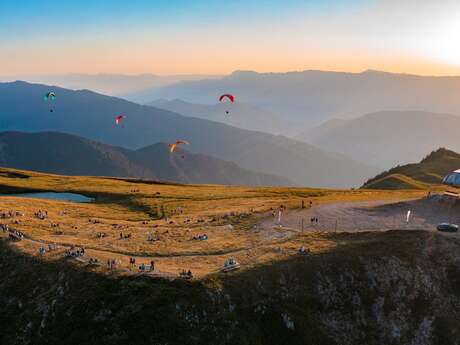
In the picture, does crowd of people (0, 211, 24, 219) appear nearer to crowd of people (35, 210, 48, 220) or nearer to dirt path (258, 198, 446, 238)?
crowd of people (35, 210, 48, 220)

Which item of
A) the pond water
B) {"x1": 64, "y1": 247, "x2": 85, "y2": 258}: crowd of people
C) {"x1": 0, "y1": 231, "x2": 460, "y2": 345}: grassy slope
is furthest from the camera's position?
the pond water

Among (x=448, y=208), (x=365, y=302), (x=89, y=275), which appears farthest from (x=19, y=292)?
(x=448, y=208)

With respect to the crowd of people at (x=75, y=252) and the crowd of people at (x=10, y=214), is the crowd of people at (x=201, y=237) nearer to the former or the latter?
the crowd of people at (x=75, y=252)

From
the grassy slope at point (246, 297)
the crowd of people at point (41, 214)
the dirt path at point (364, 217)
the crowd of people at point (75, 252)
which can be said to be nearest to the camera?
the grassy slope at point (246, 297)

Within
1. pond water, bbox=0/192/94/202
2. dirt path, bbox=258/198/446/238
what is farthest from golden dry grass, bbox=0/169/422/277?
dirt path, bbox=258/198/446/238

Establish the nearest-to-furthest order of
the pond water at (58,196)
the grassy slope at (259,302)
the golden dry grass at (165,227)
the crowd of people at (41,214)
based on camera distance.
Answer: the grassy slope at (259,302)
the golden dry grass at (165,227)
the crowd of people at (41,214)
the pond water at (58,196)

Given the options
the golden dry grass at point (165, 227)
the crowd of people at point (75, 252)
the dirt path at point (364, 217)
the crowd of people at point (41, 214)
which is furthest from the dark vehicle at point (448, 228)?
the crowd of people at point (41, 214)

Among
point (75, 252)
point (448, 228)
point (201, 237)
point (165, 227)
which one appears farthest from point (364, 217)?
point (75, 252)

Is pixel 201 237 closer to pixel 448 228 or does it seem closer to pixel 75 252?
pixel 75 252

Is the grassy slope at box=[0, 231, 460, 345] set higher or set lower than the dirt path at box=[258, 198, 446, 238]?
lower

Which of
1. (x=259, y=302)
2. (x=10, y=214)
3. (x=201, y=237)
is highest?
(x=201, y=237)

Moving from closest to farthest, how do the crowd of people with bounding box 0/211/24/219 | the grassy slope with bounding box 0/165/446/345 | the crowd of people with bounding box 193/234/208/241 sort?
the grassy slope with bounding box 0/165/446/345 → the crowd of people with bounding box 193/234/208/241 → the crowd of people with bounding box 0/211/24/219
